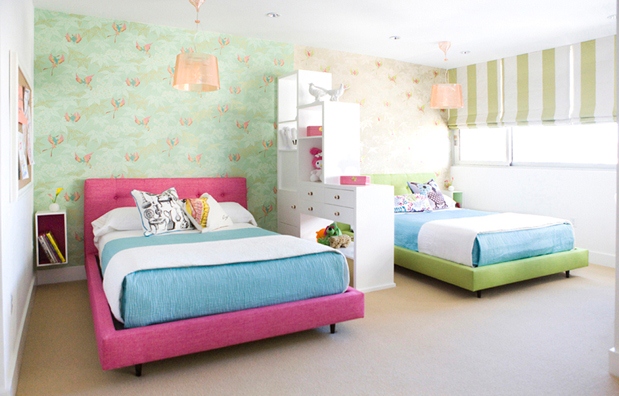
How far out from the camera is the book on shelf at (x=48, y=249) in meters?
3.85

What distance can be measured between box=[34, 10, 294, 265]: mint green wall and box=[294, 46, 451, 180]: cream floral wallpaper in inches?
25.3

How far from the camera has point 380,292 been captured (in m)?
3.89

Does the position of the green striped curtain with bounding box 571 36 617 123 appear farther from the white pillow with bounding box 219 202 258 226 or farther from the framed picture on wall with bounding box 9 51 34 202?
the framed picture on wall with bounding box 9 51 34 202

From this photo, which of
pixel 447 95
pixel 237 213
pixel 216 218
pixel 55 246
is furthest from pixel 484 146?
pixel 55 246

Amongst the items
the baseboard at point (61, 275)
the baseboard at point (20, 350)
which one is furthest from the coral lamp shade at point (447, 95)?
the baseboard at point (20, 350)

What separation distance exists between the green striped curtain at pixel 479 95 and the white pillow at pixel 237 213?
3393mm

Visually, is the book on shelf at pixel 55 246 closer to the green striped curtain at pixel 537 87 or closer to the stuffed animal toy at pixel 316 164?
the stuffed animal toy at pixel 316 164

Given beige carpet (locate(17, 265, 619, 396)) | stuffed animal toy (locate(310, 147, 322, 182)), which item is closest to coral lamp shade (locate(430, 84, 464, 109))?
stuffed animal toy (locate(310, 147, 322, 182))

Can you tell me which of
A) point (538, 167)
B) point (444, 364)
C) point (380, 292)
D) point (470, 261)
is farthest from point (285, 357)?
point (538, 167)

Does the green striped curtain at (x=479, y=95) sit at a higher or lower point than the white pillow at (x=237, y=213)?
higher

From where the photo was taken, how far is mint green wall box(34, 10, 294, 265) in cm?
403

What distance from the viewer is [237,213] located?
14.3 ft

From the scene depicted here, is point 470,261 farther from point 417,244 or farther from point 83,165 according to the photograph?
point 83,165

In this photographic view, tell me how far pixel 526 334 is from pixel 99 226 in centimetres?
338
